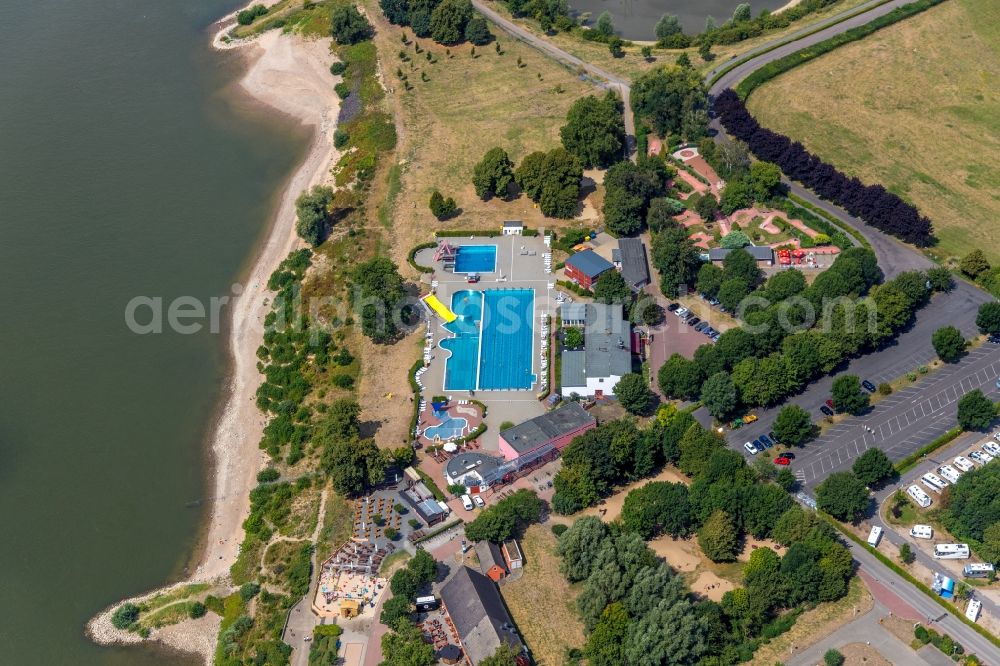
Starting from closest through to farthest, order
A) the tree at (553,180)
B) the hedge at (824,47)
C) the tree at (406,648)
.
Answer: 1. the tree at (406,648)
2. the tree at (553,180)
3. the hedge at (824,47)

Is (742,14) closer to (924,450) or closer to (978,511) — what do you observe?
(924,450)

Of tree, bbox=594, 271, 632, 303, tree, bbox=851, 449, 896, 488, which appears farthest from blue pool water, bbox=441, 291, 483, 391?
tree, bbox=851, 449, 896, 488

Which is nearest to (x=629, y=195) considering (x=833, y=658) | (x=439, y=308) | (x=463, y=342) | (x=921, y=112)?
(x=439, y=308)

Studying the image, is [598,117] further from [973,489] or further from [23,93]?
[23,93]

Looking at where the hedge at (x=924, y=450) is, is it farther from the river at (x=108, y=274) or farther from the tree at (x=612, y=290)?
the river at (x=108, y=274)

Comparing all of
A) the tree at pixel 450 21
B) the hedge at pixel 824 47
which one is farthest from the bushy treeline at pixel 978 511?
the tree at pixel 450 21
